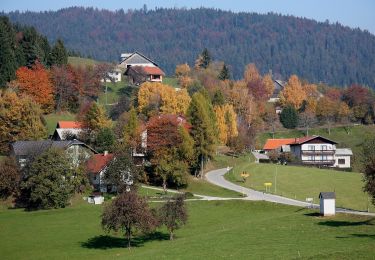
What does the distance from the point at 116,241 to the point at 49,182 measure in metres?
17.0

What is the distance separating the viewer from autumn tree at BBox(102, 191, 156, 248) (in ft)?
155

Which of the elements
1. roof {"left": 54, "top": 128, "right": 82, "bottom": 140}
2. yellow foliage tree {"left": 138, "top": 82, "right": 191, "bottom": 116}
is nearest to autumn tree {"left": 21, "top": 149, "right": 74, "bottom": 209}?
roof {"left": 54, "top": 128, "right": 82, "bottom": 140}

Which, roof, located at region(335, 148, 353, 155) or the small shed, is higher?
roof, located at region(335, 148, 353, 155)

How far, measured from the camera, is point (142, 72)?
124 meters

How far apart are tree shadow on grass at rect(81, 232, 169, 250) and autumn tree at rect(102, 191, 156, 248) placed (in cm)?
88

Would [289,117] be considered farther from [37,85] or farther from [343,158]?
[37,85]

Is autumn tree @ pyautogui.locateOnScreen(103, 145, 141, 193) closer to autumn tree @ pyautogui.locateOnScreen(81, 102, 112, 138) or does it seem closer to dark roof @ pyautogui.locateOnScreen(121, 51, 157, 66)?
autumn tree @ pyautogui.locateOnScreen(81, 102, 112, 138)

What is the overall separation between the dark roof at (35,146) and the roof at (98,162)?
2.70 meters

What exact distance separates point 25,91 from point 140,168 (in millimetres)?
29271

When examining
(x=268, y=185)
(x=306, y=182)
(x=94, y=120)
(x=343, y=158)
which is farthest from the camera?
(x=343, y=158)

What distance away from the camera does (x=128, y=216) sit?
47.1 meters

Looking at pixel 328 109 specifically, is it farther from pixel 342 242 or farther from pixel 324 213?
pixel 342 242

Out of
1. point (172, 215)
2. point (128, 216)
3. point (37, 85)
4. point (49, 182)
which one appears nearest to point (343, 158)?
point (37, 85)

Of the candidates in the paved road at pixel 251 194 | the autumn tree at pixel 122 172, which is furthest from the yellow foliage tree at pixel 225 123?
the autumn tree at pixel 122 172
